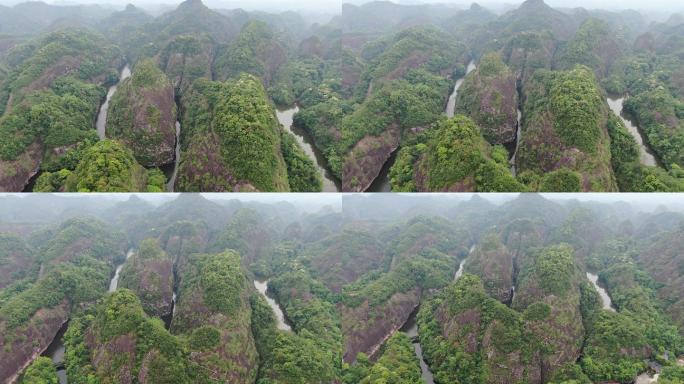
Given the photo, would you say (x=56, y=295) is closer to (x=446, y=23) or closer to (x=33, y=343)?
(x=33, y=343)

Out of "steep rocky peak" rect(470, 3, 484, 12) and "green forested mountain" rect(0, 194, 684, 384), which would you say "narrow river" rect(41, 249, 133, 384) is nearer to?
"green forested mountain" rect(0, 194, 684, 384)

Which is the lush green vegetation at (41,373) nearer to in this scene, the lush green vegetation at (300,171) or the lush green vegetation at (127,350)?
the lush green vegetation at (127,350)

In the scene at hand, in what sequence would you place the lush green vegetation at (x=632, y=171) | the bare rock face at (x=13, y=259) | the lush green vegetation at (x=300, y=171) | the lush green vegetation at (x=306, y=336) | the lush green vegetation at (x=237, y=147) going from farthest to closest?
the bare rock face at (x=13, y=259) < the lush green vegetation at (x=300, y=171) < the lush green vegetation at (x=632, y=171) < the lush green vegetation at (x=237, y=147) < the lush green vegetation at (x=306, y=336)

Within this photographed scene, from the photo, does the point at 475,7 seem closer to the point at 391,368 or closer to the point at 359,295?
the point at 359,295

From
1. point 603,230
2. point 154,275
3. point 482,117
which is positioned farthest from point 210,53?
point 603,230

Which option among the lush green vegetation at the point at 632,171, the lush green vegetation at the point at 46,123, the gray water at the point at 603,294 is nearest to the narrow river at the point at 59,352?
the lush green vegetation at the point at 46,123

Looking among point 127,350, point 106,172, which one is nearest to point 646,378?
point 127,350
